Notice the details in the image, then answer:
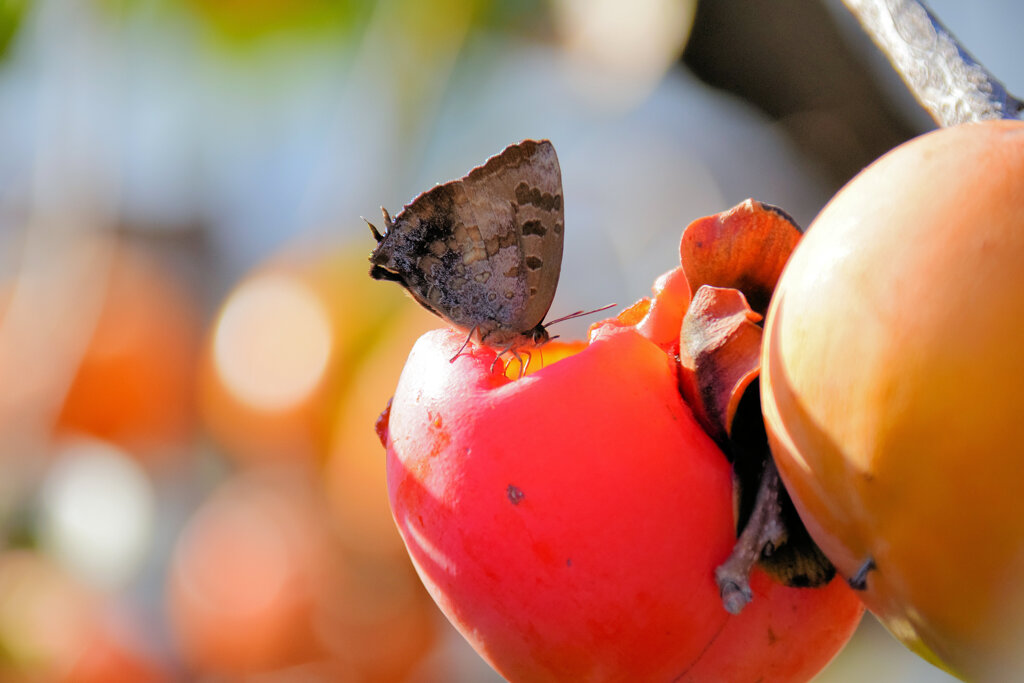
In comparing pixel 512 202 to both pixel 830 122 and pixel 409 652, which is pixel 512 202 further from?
pixel 409 652

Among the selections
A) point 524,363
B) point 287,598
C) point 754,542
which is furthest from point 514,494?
point 287,598

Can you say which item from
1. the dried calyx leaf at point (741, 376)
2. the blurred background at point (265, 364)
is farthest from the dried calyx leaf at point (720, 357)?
the blurred background at point (265, 364)

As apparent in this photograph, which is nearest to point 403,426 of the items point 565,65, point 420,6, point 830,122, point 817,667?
point 817,667

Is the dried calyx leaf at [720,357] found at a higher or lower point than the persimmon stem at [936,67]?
lower

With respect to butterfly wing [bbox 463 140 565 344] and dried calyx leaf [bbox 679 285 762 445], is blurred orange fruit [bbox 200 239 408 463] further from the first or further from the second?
dried calyx leaf [bbox 679 285 762 445]

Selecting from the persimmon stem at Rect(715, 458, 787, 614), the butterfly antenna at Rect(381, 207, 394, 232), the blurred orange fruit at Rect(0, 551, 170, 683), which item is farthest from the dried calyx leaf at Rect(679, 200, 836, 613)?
the blurred orange fruit at Rect(0, 551, 170, 683)

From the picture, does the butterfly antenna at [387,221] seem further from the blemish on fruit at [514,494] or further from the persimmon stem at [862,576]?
the persimmon stem at [862,576]

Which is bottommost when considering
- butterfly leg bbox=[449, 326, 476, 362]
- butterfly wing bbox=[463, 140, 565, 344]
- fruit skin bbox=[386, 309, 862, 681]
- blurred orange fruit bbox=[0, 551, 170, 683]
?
blurred orange fruit bbox=[0, 551, 170, 683]
